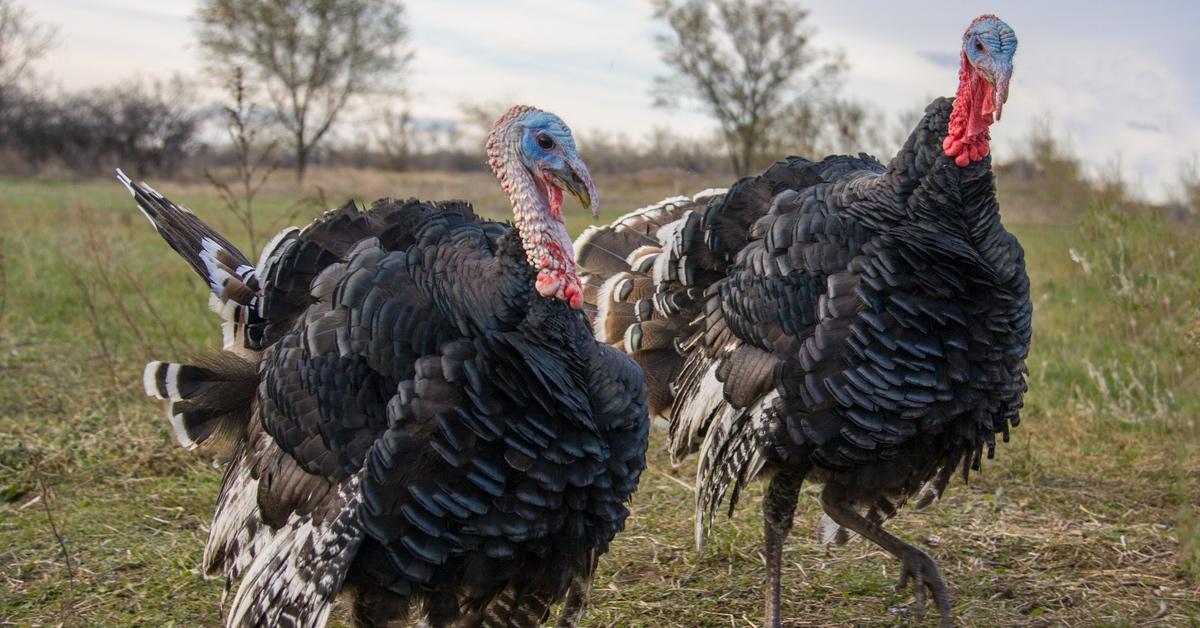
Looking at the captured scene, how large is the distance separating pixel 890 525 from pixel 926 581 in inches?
43.2

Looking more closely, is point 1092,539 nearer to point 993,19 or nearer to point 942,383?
point 942,383

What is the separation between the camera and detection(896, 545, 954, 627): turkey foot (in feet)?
13.8

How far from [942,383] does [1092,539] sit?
6.03 ft

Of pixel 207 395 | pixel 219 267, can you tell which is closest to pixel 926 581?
pixel 207 395

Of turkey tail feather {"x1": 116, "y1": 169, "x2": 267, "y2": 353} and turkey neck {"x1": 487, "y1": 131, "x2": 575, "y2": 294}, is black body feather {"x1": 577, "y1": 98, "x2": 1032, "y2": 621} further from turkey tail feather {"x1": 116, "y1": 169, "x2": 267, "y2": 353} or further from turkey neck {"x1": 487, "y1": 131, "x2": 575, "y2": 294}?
turkey tail feather {"x1": 116, "y1": 169, "x2": 267, "y2": 353}

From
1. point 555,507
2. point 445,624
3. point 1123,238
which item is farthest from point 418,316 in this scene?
point 1123,238

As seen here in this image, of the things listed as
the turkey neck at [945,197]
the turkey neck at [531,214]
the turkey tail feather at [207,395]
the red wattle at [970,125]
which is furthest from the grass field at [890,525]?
the turkey neck at [531,214]

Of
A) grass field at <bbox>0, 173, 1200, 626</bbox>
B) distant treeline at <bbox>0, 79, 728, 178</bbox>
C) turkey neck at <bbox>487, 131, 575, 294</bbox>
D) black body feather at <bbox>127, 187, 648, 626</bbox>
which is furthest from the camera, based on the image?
distant treeline at <bbox>0, 79, 728, 178</bbox>

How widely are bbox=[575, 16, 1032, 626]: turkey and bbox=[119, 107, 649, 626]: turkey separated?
84cm

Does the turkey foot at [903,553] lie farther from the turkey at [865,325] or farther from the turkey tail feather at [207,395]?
the turkey tail feather at [207,395]

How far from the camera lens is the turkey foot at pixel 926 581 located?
13.8 ft

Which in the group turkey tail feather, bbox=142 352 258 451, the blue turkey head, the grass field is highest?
the blue turkey head

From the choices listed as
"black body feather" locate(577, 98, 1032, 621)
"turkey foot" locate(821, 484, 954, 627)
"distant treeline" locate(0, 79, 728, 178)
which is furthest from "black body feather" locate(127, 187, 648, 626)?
"distant treeline" locate(0, 79, 728, 178)

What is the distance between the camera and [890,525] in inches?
211
